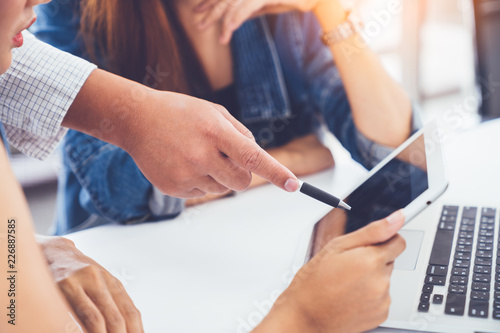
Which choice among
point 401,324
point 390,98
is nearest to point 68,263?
point 401,324

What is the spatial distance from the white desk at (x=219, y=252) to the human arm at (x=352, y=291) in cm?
3

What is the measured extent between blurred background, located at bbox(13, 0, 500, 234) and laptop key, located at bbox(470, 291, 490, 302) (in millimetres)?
268

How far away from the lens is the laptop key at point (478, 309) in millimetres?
298

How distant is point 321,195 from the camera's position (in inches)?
13.7

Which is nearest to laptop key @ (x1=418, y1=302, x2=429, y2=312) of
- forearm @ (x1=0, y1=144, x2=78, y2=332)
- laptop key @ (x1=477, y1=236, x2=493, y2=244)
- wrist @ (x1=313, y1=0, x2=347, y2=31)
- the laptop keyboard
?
the laptop keyboard

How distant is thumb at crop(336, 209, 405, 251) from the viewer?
0.97ft

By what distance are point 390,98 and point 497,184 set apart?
0.52ft

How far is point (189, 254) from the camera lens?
1.30ft

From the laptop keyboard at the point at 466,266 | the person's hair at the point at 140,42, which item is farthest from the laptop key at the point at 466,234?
the person's hair at the point at 140,42

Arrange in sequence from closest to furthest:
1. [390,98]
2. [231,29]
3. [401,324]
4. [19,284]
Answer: [19,284]
[401,324]
[231,29]
[390,98]

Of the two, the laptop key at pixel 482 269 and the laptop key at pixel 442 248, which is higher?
the laptop key at pixel 482 269

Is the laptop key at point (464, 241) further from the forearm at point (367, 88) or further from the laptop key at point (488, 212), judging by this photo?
the forearm at point (367, 88)

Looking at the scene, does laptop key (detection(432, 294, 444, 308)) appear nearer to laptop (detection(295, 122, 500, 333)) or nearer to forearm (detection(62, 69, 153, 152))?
laptop (detection(295, 122, 500, 333))

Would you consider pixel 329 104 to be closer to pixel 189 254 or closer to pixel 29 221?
pixel 189 254
